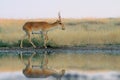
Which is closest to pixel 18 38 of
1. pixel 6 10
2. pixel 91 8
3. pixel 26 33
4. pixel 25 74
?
pixel 26 33

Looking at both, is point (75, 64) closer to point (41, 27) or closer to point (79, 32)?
point (79, 32)

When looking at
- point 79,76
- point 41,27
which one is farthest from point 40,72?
point 41,27

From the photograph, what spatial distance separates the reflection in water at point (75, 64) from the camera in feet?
8.24

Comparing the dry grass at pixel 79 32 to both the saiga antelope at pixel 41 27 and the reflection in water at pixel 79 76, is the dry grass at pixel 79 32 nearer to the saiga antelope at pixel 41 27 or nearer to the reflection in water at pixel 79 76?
the saiga antelope at pixel 41 27

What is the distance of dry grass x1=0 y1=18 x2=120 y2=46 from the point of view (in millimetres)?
2877

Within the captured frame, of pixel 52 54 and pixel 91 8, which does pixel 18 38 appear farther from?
pixel 91 8

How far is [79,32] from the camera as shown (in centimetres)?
289

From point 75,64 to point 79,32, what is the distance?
0.33 meters

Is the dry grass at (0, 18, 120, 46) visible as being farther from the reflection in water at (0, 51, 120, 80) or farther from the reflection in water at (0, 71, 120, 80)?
the reflection in water at (0, 71, 120, 80)

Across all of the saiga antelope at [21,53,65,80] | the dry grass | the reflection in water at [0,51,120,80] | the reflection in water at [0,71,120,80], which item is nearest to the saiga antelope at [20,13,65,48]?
the dry grass

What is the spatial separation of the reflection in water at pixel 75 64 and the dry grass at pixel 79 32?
0.36ft

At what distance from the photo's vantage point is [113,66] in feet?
8.67

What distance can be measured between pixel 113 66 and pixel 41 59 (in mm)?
616

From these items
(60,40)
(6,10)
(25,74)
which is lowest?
(25,74)
